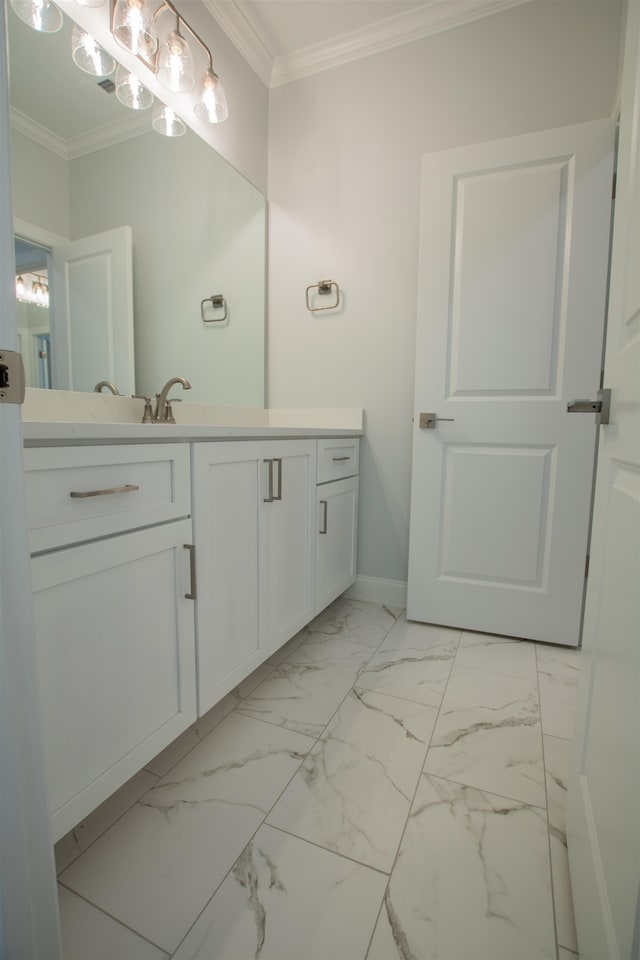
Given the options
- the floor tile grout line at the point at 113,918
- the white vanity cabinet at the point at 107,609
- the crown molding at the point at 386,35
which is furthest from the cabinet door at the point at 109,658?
the crown molding at the point at 386,35

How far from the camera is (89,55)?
4.13 ft

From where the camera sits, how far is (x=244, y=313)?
2088 mm

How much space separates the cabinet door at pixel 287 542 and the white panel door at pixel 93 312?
0.57 metres

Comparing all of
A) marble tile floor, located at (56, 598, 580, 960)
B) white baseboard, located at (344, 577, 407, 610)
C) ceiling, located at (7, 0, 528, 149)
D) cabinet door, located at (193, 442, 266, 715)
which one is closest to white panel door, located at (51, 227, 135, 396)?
ceiling, located at (7, 0, 528, 149)

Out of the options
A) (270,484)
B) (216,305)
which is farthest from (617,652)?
(216,305)

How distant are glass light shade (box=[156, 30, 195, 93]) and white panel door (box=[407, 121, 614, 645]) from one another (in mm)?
932

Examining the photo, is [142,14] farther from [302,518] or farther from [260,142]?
[302,518]

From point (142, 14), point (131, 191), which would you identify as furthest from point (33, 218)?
point (142, 14)

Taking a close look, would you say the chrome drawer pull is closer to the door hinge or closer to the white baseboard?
the door hinge

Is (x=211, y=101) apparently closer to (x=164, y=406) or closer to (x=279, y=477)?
(x=164, y=406)

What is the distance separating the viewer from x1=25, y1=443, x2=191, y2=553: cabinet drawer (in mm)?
673

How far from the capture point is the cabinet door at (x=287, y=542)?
1.31 metres

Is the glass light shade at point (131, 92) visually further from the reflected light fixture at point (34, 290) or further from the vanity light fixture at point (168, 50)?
the reflected light fixture at point (34, 290)

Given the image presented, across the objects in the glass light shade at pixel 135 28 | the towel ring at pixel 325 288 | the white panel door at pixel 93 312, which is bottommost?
the white panel door at pixel 93 312
